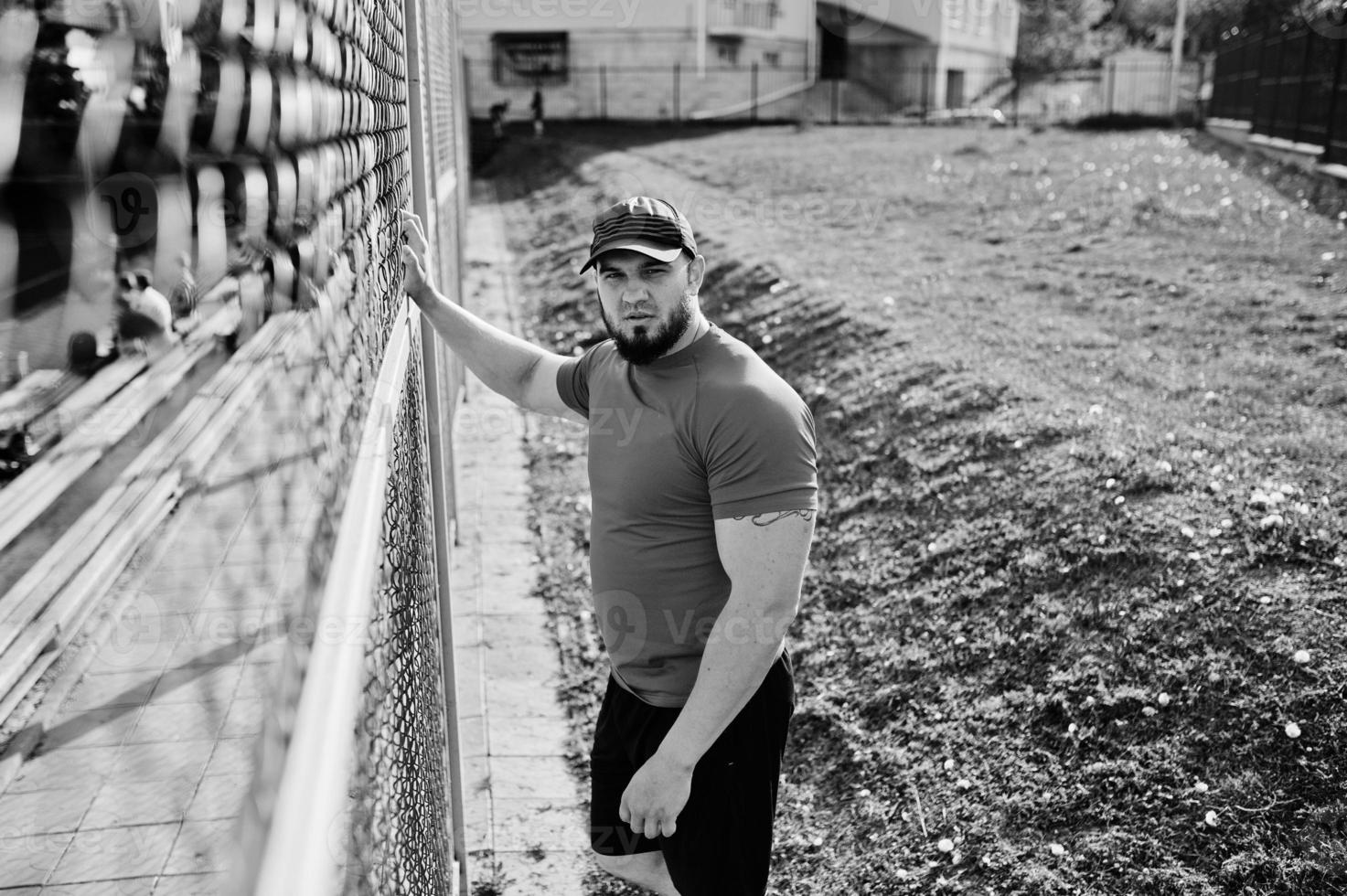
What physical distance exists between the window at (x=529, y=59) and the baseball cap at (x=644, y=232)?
97.8 ft

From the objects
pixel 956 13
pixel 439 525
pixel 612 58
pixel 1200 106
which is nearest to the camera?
pixel 439 525

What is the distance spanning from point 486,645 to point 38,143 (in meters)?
4.79

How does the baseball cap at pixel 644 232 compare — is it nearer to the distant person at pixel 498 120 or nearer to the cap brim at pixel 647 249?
the cap brim at pixel 647 249

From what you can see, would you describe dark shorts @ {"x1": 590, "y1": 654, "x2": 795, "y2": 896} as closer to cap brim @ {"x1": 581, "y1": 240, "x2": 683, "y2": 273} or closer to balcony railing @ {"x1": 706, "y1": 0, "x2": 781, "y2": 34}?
cap brim @ {"x1": 581, "y1": 240, "x2": 683, "y2": 273}

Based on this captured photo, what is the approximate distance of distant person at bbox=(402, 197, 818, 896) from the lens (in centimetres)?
251

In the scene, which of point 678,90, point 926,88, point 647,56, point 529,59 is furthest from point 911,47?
point 529,59

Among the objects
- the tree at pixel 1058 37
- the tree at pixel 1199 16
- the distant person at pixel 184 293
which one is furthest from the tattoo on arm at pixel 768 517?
the tree at pixel 1058 37

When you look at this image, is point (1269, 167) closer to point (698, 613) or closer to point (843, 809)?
point (843, 809)

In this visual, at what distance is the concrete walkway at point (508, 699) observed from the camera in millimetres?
3748

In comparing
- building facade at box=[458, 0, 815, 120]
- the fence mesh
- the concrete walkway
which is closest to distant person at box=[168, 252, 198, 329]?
the fence mesh

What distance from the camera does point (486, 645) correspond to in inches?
203

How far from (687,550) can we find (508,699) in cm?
222

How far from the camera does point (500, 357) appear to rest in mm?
3332

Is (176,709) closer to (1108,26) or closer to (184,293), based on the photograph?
(184,293)
